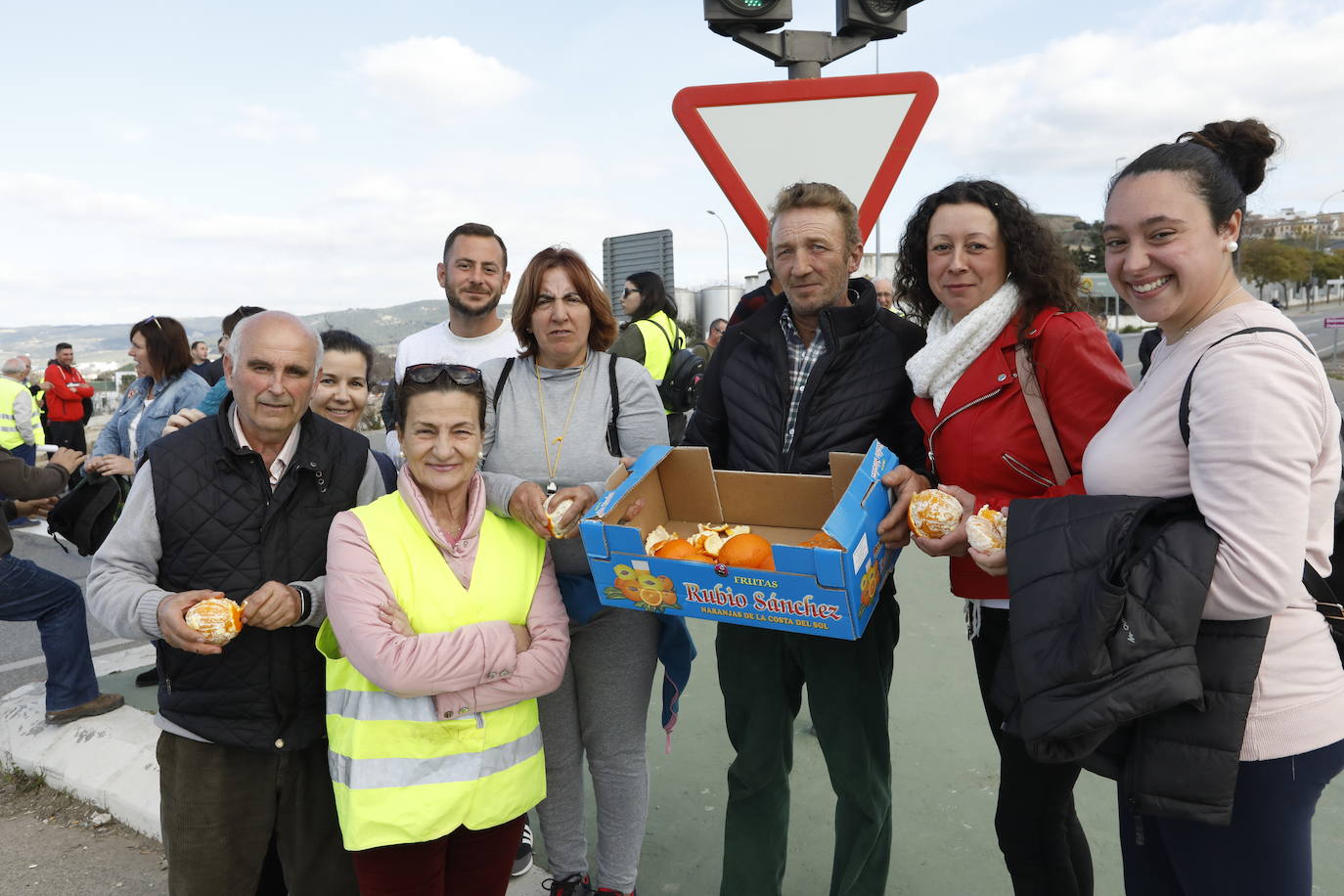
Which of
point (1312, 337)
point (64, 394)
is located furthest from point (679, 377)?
point (1312, 337)

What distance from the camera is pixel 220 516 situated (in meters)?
2.12

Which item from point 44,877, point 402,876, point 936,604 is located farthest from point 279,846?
point 936,604

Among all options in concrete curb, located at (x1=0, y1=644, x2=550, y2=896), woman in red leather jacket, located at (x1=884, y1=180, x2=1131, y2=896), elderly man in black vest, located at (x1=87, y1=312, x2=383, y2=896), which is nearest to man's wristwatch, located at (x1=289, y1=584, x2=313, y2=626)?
elderly man in black vest, located at (x1=87, y1=312, x2=383, y2=896)

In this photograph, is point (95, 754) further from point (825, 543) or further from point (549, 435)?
point (825, 543)

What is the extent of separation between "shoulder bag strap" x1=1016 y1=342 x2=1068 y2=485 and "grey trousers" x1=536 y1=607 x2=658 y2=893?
4.18 feet

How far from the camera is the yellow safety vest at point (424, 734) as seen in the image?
6.44ft

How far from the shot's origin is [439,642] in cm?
197

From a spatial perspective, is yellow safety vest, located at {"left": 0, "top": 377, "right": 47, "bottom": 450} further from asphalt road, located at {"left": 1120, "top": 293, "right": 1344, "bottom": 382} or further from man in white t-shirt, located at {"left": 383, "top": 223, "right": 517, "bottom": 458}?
asphalt road, located at {"left": 1120, "top": 293, "right": 1344, "bottom": 382}

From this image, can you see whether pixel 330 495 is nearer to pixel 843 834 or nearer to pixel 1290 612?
pixel 843 834

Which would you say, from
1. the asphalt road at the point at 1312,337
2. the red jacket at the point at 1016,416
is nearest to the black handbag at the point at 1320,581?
the red jacket at the point at 1016,416

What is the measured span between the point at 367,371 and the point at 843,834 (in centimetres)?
254

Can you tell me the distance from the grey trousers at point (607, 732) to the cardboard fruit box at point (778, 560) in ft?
1.33

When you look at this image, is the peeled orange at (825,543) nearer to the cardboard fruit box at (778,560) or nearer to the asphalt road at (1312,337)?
the cardboard fruit box at (778,560)

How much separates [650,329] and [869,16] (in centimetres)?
355
